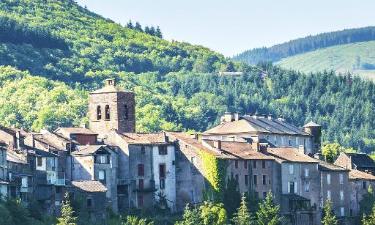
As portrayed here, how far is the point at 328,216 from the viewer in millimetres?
122938

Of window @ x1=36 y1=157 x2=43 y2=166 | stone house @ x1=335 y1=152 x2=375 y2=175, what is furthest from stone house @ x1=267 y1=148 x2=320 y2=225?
window @ x1=36 y1=157 x2=43 y2=166

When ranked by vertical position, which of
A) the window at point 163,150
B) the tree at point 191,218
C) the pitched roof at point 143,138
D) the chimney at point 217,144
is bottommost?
the tree at point 191,218

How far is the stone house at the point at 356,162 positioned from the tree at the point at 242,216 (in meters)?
29.8

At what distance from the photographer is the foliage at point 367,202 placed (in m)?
133

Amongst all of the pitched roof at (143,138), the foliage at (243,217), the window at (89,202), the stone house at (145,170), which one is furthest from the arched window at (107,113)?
the window at (89,202)

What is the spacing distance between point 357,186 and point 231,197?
78.1ft

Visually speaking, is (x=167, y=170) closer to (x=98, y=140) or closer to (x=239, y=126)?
(x=98, y=140)

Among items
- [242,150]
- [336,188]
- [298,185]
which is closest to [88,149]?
[242,150]

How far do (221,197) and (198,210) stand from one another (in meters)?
4.12

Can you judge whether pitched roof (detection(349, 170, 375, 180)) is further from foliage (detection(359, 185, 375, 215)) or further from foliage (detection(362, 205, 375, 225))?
foliage (detection(362, 205, 375, 225))

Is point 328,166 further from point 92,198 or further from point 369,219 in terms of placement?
point 92,198

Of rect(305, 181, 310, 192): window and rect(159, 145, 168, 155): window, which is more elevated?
rect(159, 145, 168, 155): window

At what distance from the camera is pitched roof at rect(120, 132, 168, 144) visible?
11312 cm

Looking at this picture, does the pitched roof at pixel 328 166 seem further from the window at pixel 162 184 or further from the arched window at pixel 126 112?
the window at pixel 162 184
